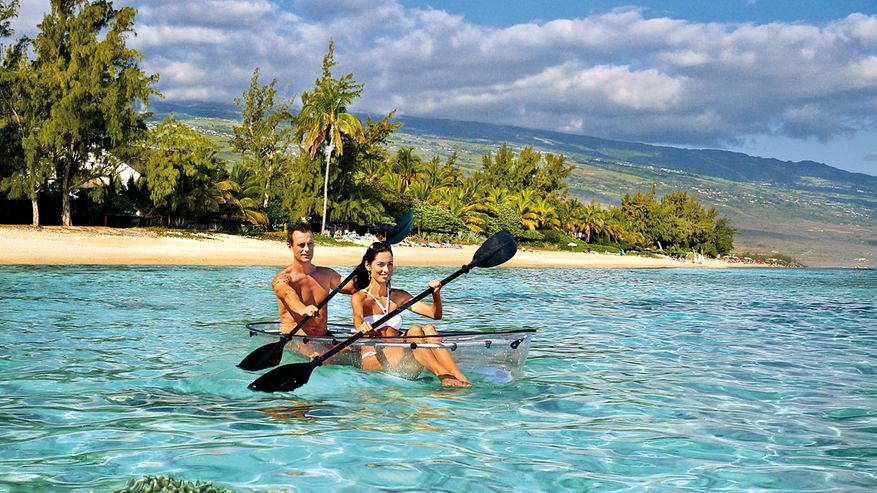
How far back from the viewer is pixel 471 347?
24.7 ft

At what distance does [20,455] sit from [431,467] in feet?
9.51

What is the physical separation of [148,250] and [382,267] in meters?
28.5

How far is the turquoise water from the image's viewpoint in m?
5.18

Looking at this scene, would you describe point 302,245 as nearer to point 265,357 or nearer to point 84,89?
point 265,357

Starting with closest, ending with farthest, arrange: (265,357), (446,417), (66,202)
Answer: (446,417) → (265,357) → (66,202)

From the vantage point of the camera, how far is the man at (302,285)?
332 inches

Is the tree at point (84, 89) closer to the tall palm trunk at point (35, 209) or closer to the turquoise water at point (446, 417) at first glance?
the tall palm trunk at point (35, 209)

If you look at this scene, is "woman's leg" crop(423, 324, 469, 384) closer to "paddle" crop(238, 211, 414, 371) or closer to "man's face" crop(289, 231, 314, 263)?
"paddle" crop(238, 211, 414, 371)

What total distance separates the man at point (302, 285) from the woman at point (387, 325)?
388 mm

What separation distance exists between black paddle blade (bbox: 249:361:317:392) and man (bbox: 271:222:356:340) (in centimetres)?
79

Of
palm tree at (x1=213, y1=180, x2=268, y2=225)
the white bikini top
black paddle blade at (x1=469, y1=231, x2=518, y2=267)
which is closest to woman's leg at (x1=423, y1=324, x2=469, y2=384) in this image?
the white bikini top

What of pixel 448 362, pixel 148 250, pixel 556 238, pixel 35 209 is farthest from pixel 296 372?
pixel 556 238

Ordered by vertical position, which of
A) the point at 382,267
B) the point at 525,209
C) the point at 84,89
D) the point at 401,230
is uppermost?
the point at 84,89

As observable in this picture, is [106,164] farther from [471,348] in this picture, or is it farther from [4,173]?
[471,348]
